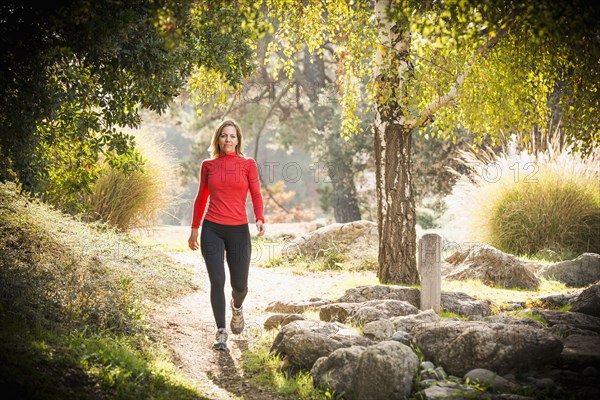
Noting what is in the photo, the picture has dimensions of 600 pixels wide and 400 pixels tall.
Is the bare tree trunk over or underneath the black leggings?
over

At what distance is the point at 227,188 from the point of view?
214 inches

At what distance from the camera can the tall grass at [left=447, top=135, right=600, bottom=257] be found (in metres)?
10.5

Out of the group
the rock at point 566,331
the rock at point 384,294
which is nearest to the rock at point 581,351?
the rock at point 566,331

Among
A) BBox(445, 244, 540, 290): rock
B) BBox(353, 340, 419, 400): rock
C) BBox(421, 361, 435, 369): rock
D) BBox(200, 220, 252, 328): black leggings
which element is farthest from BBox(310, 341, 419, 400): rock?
BBox(445, 244, 540, 290): rock

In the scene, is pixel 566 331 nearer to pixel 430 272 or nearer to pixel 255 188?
pixel 430 272

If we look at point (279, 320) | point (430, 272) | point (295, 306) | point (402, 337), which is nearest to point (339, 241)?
point (295, 306)

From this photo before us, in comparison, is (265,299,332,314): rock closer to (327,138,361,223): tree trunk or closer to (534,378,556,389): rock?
(534,378,556,389): rock

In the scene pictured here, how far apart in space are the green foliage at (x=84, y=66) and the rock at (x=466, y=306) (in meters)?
3.30

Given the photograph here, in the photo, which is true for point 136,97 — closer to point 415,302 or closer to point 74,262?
point 74,262

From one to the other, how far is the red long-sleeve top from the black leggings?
0.25 ft

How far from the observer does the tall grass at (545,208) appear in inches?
412

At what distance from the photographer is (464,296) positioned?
693 centimetres

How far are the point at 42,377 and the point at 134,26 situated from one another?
2.95 m

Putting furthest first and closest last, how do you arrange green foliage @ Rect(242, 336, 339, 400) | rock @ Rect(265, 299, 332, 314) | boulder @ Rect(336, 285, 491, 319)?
1. rock @ Rect(265, 299, 332, 314)
2. boulder @ Rect(336, 285, 491, 319)
3. green foliage @ Rect(242, 336, 339, 400)
